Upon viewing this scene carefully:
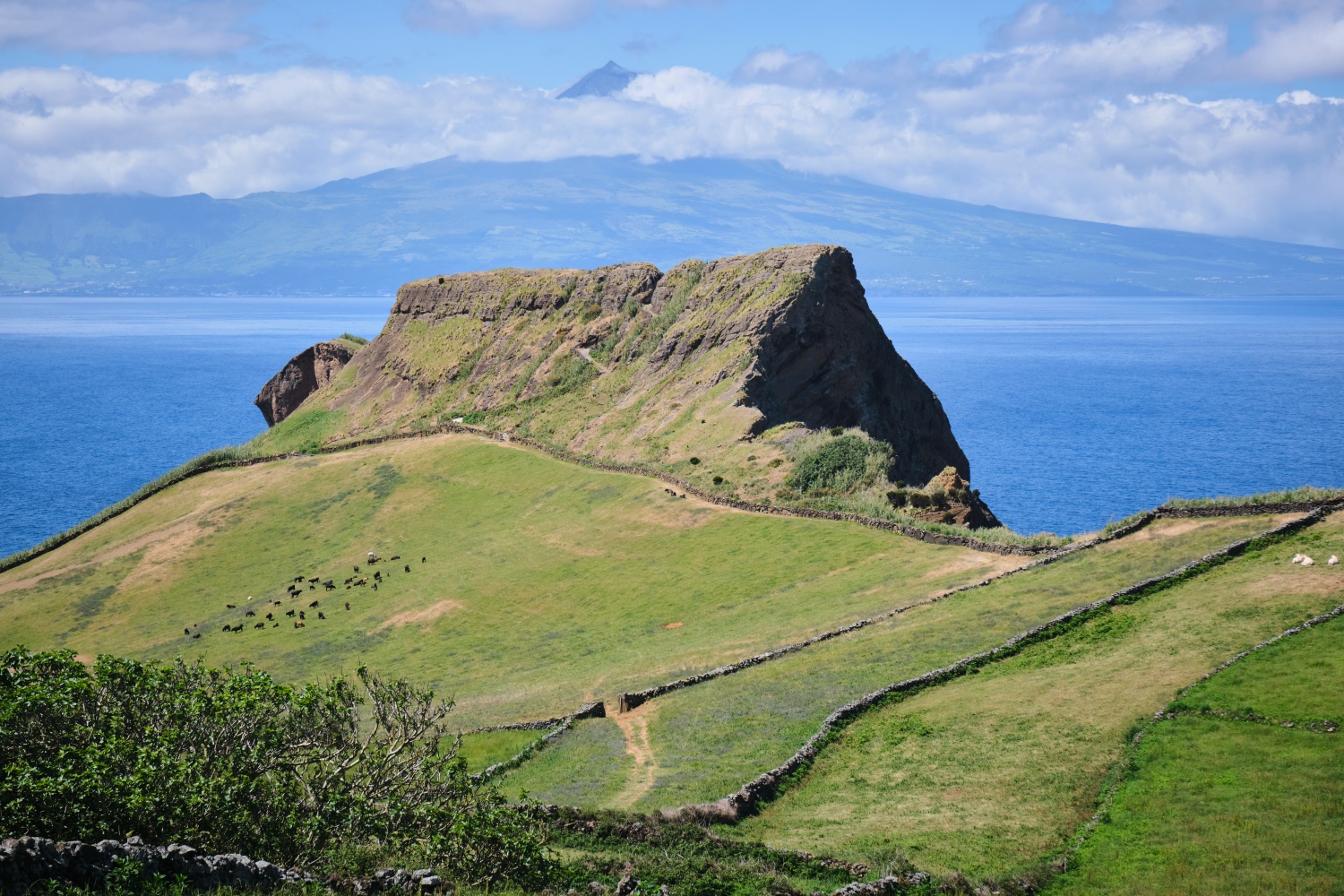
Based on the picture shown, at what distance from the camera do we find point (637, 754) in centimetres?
3634

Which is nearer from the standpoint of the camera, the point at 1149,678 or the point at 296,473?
the point at 1149,678

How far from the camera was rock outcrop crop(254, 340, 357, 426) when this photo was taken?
140 meters

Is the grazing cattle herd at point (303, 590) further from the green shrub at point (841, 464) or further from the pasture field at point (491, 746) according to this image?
the pasture field at point (491, 746)

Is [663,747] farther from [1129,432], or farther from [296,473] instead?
[1129,432]

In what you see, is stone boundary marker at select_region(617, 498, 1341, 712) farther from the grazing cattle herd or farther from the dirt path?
the grazing cattle herd

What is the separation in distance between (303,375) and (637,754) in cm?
11847

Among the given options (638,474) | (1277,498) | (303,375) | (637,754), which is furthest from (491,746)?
(303,375)

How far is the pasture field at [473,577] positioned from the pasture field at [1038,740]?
1093cm

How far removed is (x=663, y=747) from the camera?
36.6m

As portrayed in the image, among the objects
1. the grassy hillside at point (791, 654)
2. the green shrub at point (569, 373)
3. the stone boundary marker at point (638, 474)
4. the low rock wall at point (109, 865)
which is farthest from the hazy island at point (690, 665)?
the green shrub at point (569, 373)

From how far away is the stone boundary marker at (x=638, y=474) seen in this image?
49844 millimetres

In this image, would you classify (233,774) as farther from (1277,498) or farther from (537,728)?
(1277,498)

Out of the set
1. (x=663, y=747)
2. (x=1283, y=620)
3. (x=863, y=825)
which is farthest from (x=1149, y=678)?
(x=663, y=747)

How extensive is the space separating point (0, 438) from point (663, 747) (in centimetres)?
19005
